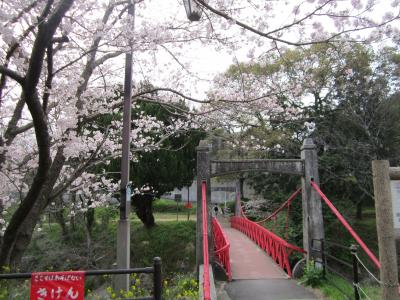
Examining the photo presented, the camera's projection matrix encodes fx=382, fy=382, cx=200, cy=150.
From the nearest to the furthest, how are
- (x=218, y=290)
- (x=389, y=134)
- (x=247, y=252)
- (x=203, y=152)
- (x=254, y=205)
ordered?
(x=218, y=290) → (x=203, y=152) → (x=247, y=252) → (x=389, y=134) → (x=254, y=205)

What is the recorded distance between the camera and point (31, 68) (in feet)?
10.5

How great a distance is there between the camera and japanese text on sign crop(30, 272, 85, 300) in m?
3.35

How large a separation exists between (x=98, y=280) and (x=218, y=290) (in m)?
9.91

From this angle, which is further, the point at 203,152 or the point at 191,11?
the point at 203,152

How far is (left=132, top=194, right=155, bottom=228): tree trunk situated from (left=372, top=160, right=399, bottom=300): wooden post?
18057mm

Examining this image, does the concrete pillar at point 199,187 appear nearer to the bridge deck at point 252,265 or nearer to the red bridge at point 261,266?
the red bridge at point 261,266

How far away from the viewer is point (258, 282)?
8477 mm

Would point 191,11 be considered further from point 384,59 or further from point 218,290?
point 384,59

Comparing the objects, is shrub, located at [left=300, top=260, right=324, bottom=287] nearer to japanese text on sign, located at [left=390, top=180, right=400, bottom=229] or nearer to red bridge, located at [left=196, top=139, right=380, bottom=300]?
red bridge, located at [left=196, top=139, right=380, bottom=300]

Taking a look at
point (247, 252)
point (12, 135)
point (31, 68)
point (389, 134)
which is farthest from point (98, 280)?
point (31, 68)

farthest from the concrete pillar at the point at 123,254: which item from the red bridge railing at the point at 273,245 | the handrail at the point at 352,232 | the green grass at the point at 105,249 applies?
the green grass at the point at 105,249

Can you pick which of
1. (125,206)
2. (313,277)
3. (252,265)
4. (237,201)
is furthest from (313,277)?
(237,201)

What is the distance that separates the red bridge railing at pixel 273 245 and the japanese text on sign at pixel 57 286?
6.27 meters

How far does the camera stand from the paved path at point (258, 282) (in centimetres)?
736
